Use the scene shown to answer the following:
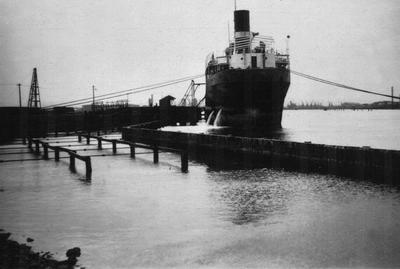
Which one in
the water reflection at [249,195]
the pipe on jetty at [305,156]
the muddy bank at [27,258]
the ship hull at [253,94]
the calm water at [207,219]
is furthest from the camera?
the ship hull at [253,94]

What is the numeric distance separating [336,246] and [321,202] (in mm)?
3468

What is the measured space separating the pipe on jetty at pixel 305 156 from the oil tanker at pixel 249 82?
17715 millimetres

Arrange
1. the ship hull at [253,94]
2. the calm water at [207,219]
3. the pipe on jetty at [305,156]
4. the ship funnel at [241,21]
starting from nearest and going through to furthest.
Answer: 1. the calm water at [207,219]
2. the pipe on jetty at [305,156]
3. the ship hull at [253,94]
4. the ship funnel at [241,21]

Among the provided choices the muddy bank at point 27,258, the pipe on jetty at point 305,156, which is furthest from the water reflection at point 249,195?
the muddy bank at point 27,258

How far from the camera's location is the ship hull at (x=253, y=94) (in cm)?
4147

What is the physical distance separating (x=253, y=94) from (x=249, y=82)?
1.37 m

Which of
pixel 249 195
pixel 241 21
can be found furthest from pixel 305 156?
pixel 241 21

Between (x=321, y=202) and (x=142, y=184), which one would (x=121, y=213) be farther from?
(x=321, y=202)

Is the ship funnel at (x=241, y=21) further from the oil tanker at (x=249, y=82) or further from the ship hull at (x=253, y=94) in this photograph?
the ship hull at (x=253, y=94)

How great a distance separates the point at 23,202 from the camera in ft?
35.6

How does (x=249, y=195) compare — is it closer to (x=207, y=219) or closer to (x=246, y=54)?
(x=207, y=219)

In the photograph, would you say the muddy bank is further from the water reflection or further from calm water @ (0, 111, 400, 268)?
the water reflection

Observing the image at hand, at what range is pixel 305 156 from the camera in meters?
16.9

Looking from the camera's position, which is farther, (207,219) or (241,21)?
(241,21)
